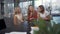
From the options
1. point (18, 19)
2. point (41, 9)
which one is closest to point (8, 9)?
point (18, 19)

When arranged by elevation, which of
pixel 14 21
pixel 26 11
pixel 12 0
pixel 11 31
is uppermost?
pixel 12 0

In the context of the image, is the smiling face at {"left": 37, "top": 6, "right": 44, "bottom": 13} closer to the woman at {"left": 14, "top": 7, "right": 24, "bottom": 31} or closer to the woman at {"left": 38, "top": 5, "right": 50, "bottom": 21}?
the woman at {"left": 38, "top": 5, "right": 50, "bottom": 21}

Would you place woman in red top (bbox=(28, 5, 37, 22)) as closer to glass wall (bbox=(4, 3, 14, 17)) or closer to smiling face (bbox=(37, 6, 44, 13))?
smiling face (bbox=(37, 6, 44, 13))

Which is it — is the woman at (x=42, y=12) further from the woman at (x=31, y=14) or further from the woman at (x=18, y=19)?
the woman at (x=18, y=19)

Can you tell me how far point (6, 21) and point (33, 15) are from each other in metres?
0.31

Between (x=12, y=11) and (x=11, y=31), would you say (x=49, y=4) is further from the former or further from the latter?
(x=11, y=31)

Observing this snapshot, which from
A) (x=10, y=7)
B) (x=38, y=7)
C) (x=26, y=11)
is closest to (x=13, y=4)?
(x=10, y=7)

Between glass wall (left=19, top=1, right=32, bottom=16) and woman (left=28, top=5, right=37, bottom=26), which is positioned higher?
glass wall (left=19, top=1, right=32, bottom=16)

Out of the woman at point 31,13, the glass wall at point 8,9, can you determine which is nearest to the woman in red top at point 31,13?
the woman at point 31,13

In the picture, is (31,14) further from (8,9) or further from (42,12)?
(8,9)

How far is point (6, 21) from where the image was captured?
151cm

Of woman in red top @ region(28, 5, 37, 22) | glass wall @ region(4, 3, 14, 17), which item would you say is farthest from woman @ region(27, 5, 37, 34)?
glass wall @ region(4, 3, 14, 17)

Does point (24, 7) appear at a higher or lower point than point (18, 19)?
higher

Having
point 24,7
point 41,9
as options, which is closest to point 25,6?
point 24,7
